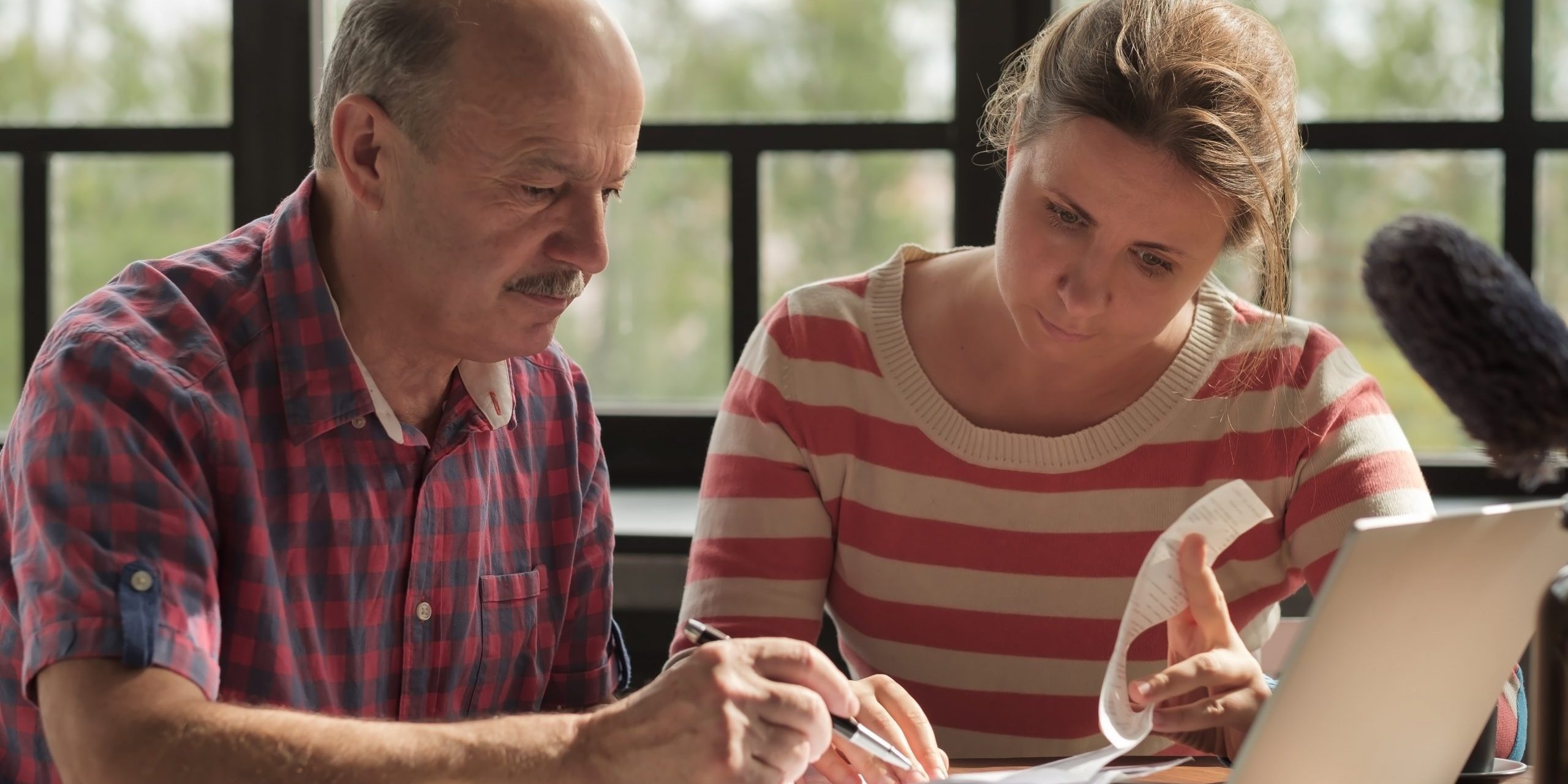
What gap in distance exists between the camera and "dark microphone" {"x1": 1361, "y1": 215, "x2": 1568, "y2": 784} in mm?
784

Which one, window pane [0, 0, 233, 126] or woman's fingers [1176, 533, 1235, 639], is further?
window pane [0, 0, 233, 126]

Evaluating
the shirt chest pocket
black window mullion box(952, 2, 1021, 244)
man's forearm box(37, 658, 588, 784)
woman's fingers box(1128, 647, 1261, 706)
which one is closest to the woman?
the shirt chest pocket

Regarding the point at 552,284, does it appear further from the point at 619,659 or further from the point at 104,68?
the point at 104,68

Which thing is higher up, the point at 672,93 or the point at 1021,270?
the point at 672,93

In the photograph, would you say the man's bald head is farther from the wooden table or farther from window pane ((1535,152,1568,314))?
window pane ((1535,152,1568,314))

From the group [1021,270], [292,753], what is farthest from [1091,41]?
[292,753]

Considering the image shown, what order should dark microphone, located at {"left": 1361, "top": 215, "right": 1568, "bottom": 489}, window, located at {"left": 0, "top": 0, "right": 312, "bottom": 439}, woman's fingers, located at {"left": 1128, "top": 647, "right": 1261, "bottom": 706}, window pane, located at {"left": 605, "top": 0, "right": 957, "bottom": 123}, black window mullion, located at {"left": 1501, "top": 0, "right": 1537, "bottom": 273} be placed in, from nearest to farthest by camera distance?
1. dark microphone, located at {"left": 1361, "top": 215, "right": 1568, "bottom": 489}
2. woman's fingers, located at {"left": 1128, "top": 647, "right": 1261, "bottom": 706}
3. black window mullion, located at {"left": 1501, "top": 0, "right": 1537, "bottom": 273}
4. window pane, located at {"left": 605, "top": 0, "right": 957, "bottom": 123}
5. window, located at {"left": 0, "top": 0, "right": 312, "bottom": 439}

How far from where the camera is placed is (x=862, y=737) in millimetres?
1108

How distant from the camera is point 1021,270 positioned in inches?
57.1

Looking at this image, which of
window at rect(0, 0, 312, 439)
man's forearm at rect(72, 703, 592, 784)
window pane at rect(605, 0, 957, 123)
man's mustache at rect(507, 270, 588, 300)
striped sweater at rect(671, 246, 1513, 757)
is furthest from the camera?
window at rect(0, 0, 312, 439)

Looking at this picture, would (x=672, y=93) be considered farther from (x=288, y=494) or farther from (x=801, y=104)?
(x=288, y=494)

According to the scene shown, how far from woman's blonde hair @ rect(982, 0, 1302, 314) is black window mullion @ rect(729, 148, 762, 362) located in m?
1.15

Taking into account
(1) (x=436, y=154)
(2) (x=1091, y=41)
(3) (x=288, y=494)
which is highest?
(2) (x=1091, y=41)

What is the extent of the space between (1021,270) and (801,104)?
1.29 m
